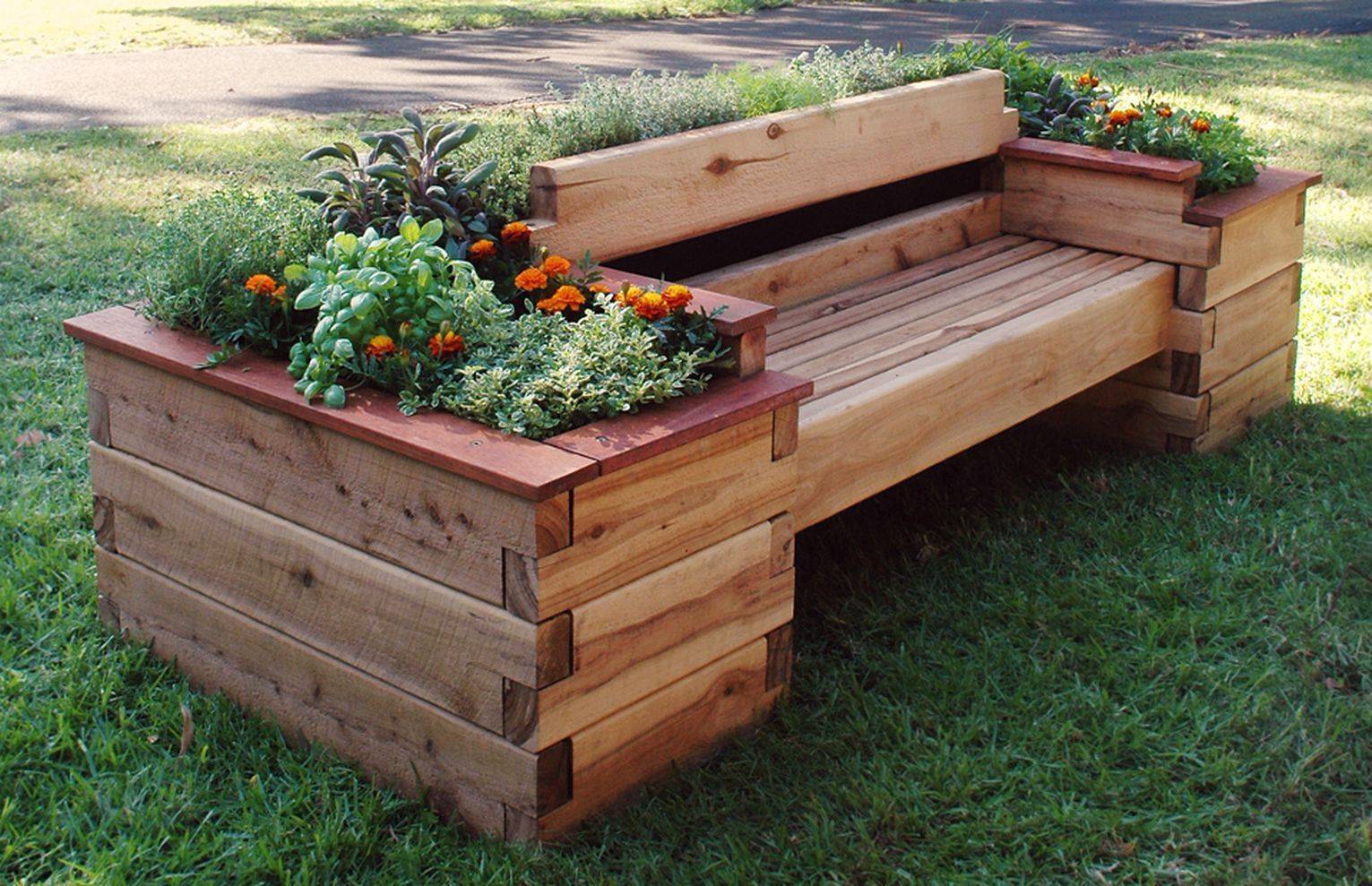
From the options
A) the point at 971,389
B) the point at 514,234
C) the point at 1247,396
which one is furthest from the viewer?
the point at 1247,396

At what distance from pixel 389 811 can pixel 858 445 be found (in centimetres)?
124

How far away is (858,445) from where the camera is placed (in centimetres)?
328

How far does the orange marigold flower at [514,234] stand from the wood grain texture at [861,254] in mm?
663

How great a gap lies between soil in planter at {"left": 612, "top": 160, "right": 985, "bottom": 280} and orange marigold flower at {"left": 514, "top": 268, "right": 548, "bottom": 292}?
61cm

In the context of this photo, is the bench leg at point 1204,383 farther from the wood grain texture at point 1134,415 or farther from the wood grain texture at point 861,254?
the wood grain texture at point 861,254

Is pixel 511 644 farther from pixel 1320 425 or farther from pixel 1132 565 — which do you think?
pixel 1320 425

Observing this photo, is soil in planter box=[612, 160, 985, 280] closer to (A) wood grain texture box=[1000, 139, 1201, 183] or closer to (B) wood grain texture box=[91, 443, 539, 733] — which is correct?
(A) wood grain texture box=[1000, 139, 1201, 183]

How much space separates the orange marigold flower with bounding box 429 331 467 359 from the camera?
9.13ft

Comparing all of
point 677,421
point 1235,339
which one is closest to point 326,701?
point 677,421

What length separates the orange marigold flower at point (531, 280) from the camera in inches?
119

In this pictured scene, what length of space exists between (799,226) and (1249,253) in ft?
4.52

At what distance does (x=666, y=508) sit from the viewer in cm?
265

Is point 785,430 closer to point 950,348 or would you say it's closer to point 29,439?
point 950,348

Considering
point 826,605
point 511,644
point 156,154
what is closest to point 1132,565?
point 826,605
